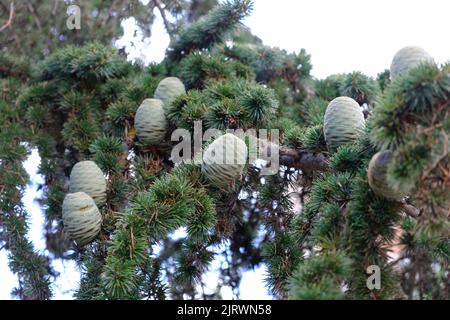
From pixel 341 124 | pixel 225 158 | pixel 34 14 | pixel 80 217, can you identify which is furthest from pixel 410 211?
pixel 34 14

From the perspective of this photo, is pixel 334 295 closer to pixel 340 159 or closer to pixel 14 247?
pixel 340 159

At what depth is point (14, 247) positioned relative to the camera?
53.2 inches

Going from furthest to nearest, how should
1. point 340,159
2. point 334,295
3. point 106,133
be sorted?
point 106,133 < point 340,159 < point 334,295

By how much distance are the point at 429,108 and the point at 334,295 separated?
28 centimetres

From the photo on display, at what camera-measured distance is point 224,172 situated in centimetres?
103

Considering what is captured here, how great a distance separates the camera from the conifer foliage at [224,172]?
754 mm

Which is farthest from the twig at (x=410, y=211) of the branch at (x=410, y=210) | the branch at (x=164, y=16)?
the branch at (x=164, y=16)

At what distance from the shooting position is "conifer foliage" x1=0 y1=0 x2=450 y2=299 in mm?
754

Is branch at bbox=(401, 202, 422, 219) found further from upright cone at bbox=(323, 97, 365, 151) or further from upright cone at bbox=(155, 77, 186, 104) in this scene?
upright cone at bbox=(155, 77, 186, 104)

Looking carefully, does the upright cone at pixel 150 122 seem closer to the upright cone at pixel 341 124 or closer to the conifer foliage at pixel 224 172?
the conifer foliage at pixel 224 172

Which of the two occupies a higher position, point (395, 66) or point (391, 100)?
point (395, 66)

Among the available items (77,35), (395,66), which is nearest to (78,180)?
(395,66)

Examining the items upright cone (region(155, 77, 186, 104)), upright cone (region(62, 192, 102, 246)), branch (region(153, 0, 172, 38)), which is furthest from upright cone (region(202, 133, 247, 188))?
branch (region(153, 0, 172, 38))
